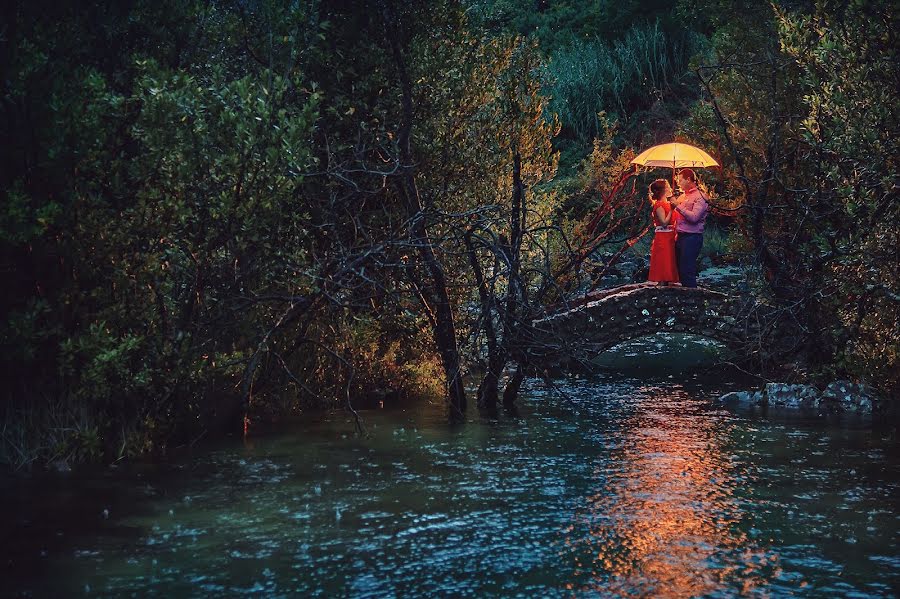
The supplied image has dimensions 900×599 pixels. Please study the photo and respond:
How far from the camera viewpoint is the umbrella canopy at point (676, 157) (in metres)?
20.3

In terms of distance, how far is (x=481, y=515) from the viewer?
448 inches

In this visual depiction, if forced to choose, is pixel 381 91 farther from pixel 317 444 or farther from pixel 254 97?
pixel 317 444

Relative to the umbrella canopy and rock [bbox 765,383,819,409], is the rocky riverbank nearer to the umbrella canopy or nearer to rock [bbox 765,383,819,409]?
rock [bbox 765,383,819,409]

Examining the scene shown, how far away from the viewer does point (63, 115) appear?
495 inches

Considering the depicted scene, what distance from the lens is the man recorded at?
2058 centimetres

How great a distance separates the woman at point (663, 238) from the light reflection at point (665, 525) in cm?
530

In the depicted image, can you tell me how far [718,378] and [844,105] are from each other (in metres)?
7.50

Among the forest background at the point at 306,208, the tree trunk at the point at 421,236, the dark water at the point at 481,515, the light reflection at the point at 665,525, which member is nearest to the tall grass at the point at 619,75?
the forest background at the point at 306,208

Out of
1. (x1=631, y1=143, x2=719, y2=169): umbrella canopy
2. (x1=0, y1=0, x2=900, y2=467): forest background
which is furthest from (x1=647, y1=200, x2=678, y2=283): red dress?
(x1=0, y1=0, x2=900, y2=467): forest background

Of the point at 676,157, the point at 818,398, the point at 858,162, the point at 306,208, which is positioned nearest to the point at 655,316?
the point at 676,157

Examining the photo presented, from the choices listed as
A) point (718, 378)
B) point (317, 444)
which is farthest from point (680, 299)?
point (317, 444)

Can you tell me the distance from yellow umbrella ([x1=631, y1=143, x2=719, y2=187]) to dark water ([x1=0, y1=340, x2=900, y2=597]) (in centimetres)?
568

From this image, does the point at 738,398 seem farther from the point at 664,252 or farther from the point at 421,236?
the point at 421,236

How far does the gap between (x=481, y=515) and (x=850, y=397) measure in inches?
355
